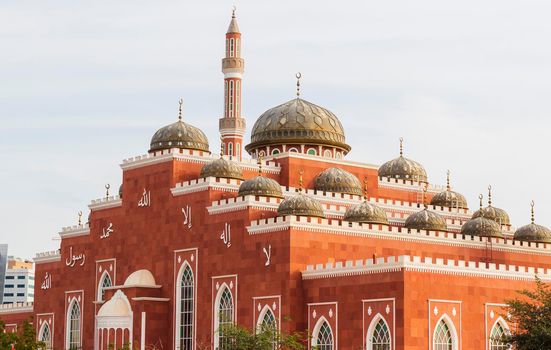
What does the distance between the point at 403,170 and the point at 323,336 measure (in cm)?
2026

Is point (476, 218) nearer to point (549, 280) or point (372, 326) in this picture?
point (549, 280)

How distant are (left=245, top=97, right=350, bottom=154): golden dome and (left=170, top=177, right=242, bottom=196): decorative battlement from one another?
6.64 metres

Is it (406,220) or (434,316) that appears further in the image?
(406,220)

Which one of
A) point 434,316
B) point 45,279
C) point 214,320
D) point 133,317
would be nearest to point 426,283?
point 434,316

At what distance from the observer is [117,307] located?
198 ft

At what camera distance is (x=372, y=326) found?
51.4 m

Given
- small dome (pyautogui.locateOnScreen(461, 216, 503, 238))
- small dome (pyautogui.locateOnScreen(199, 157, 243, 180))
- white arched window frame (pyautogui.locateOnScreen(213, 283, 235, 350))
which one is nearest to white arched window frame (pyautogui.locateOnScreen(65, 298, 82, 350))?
white arched window frame (pyautogui.locateOnScreen(213, 283, 235, 350))

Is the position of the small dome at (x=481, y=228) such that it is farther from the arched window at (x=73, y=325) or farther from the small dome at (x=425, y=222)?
the arched window at (x=73, y=325)

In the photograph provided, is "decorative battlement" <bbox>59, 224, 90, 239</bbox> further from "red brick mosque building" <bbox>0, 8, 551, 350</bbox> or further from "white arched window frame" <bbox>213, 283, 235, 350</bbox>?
"white arched window frame" <bbox>213, 283, 235, 350</bbox>

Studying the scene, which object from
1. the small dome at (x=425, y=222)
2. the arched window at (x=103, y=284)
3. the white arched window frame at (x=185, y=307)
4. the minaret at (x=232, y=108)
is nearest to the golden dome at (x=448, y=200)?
the small dome at (x=425, y=222)

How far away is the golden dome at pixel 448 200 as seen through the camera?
229ft

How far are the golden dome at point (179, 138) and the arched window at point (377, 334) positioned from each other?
16262 millimetres

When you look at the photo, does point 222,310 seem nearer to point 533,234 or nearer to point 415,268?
point 415,268

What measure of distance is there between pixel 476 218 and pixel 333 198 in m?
7.79
